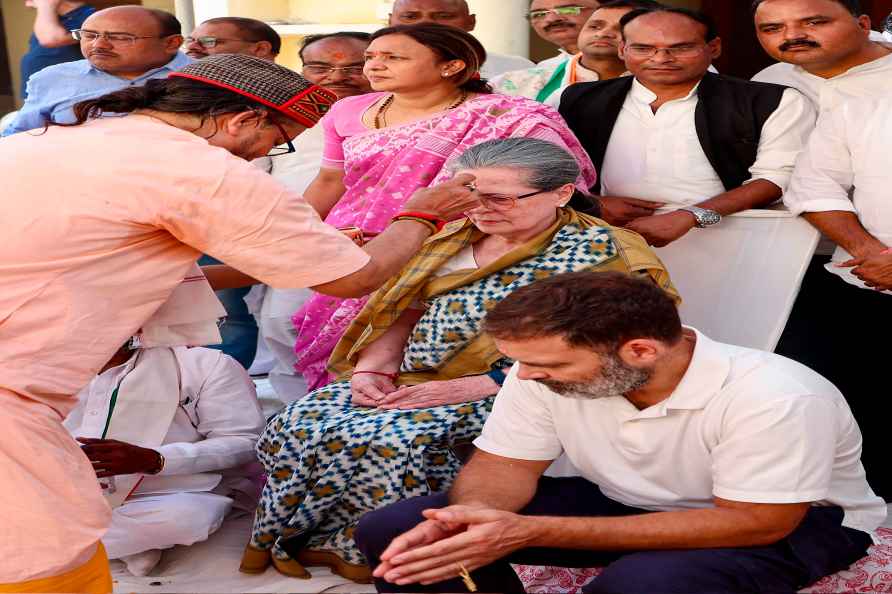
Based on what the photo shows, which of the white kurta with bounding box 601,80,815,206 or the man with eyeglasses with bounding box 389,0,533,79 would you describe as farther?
the man with eyeglasses with bounding box 389,0,533,79

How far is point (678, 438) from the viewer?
2404 mm

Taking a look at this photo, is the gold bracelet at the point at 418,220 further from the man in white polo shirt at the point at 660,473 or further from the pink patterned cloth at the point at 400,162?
the pink patterned cloth at the point at 400,162

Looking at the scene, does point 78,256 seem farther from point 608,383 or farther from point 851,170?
point 851,170

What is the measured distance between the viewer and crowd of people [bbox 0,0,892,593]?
218 centimetres

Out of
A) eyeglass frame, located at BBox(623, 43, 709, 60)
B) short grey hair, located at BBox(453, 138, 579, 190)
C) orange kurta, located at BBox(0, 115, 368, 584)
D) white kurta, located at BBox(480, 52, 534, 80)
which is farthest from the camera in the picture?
white kurta, located at BBox(480, 52, 534, 80)

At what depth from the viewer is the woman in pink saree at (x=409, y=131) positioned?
372 cm

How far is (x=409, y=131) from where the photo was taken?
12.6 feet

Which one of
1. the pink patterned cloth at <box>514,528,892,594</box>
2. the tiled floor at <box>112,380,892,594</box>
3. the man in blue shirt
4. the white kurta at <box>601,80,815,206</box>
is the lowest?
the tiled floor at <box>112,380,892,594</box>

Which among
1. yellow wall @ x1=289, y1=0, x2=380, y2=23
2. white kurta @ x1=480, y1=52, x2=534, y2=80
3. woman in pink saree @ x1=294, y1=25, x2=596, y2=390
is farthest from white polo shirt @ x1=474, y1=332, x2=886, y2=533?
yellow wall @ x1=289, y1=0, x2=380, y2=23

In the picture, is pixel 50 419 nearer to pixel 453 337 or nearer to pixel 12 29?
pixel 453 337

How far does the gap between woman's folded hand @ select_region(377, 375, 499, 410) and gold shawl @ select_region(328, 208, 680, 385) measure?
83 millimetres

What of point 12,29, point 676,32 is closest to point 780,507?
point 676,32

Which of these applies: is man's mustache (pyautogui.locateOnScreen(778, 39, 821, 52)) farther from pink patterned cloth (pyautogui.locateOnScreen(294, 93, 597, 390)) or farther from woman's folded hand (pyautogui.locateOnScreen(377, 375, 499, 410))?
woman's folded hand (pyautogui.locateOnScreen(377, 375, 499, 410))

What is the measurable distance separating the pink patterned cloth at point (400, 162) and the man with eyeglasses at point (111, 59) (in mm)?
1381
